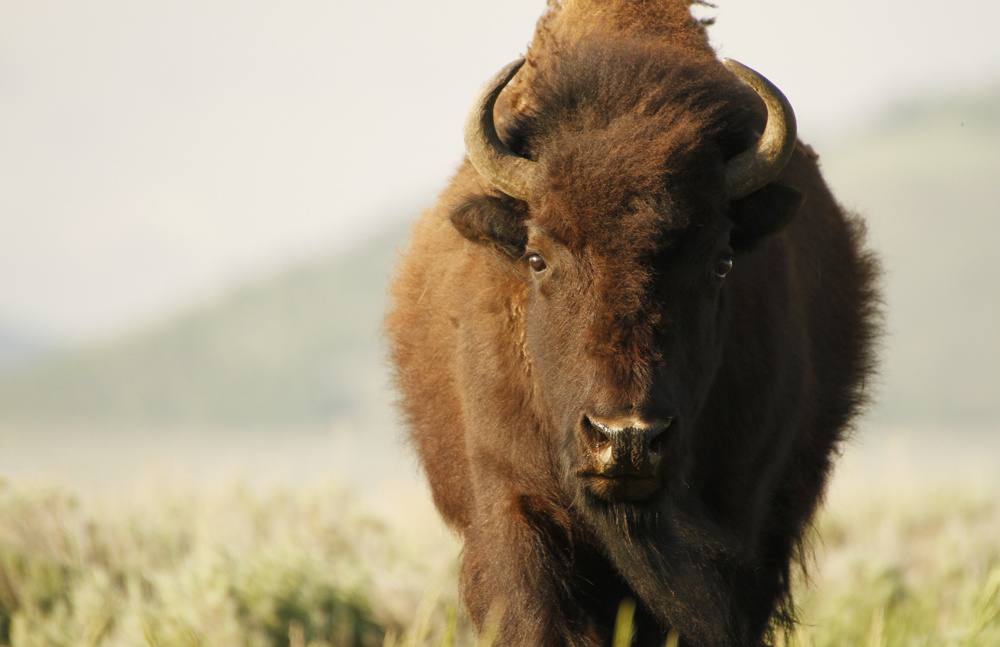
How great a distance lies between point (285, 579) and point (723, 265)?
11.4ft

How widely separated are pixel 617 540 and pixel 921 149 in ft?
511

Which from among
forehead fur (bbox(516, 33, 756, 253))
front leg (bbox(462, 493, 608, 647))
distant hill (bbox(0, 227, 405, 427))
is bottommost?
distant hill (bbox(0, 227, 405, 427))

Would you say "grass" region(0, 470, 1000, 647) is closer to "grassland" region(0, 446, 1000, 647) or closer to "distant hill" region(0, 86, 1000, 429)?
"grassland" region(0, 446, 1000, 647)

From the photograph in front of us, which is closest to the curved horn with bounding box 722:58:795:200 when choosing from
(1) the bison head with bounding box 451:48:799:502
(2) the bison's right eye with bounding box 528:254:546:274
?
(1) the bison head with bounding box 451:48:799:502

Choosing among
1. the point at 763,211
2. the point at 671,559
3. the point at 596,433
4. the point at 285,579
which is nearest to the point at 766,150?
the point at 763,211

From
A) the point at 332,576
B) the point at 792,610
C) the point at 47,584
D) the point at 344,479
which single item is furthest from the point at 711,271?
the point at 344,479

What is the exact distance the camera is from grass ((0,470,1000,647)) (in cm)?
540

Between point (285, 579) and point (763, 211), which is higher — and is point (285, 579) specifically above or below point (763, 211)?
below

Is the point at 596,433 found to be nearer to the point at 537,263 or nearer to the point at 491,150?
the point at 537,263

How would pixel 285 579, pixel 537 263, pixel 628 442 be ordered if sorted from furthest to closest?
pixel 285 579 → pixel 537 263 → pixel 628 442

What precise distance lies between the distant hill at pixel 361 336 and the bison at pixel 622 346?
247ft

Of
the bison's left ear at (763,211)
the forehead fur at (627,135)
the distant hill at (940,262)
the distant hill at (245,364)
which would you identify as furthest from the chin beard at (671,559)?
the distant hill at (245,364)

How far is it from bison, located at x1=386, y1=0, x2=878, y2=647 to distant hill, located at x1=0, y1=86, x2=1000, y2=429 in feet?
247

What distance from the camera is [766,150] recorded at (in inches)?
156
